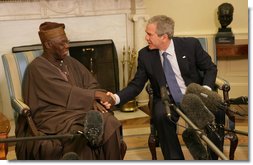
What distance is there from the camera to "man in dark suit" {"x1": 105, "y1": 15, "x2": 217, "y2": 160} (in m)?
2.25

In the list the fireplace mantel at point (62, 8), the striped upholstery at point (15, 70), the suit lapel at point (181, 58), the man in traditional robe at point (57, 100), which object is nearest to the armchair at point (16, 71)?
the striped upholstery at point (15, 70)

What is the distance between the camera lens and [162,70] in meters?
2.34

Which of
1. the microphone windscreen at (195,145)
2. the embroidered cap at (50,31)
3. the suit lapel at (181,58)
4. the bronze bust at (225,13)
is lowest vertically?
the microphone windscreen at (195,145)

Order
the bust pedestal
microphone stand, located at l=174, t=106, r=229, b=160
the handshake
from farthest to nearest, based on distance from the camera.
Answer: the bust pedestal
the handshake
microphone stand, located at l=174, t=106, r=229, b=160

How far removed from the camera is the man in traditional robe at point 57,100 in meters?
2.05

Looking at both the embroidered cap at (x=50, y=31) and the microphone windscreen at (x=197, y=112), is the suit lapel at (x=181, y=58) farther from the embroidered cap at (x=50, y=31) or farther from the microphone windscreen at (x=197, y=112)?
the microphone windscreen at (x=197, y=112)

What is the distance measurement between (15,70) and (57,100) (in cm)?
42

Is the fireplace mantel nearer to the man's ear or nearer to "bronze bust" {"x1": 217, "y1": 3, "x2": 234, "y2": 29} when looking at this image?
"bronze bust" {"x1": 217, "y1": 3, "x2": 234, "y2": 29}

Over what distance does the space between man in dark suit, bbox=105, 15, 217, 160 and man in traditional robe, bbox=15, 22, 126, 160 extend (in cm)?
21

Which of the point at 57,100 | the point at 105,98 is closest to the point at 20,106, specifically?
the point at 57,100

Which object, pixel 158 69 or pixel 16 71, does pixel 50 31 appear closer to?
pixel 16 71

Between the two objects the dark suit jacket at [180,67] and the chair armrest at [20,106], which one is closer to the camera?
the chair armrest at [20,106]

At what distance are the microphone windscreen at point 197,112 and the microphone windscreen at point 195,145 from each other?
0.12 feet

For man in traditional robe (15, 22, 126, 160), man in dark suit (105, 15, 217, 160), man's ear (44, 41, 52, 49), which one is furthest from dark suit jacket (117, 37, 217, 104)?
man's ear (44, 41, 52, 49)
